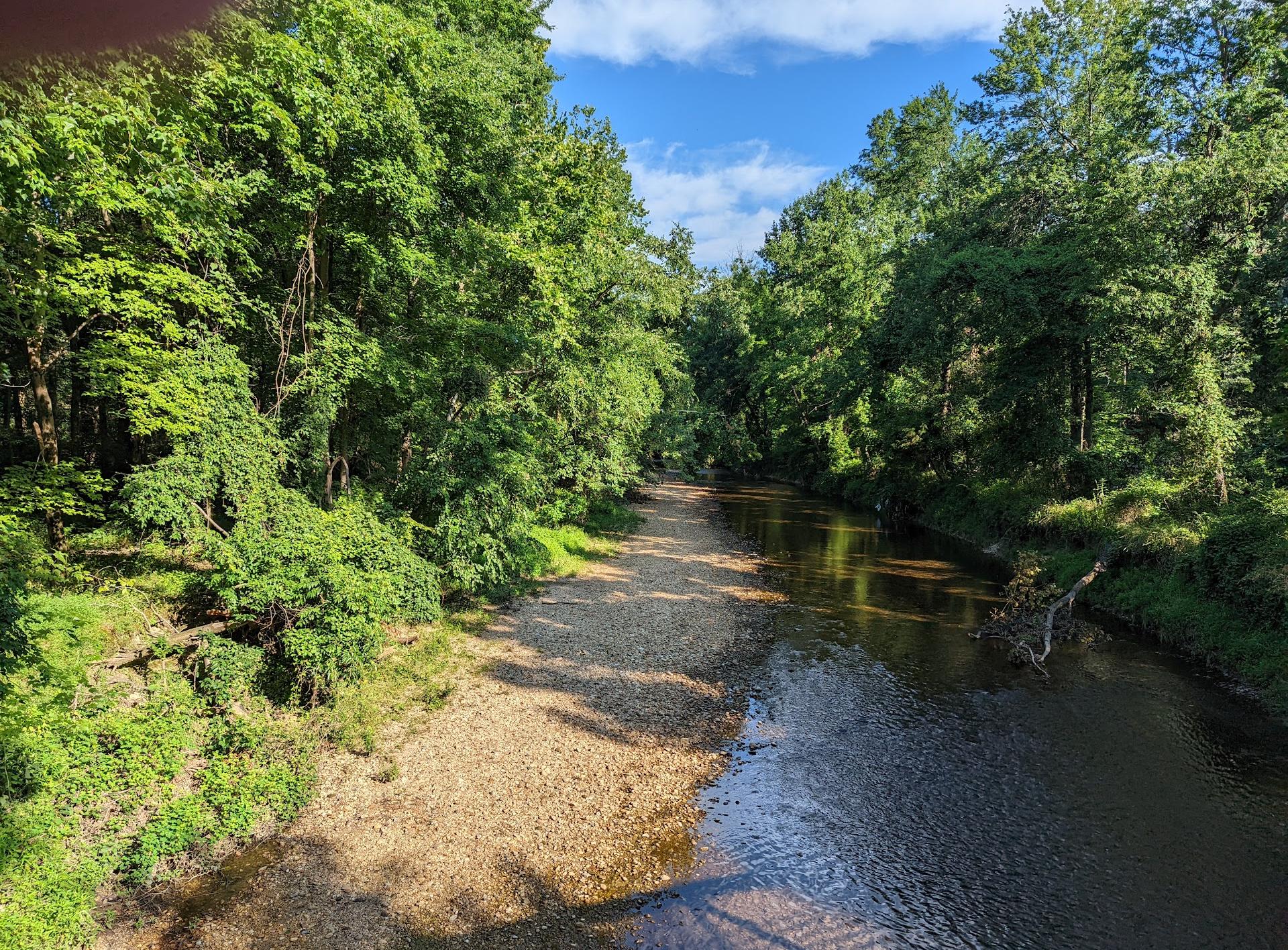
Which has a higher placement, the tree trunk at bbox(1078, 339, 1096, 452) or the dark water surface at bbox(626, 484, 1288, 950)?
the tree trunk at bbox(1078, 339, 1096, 452)

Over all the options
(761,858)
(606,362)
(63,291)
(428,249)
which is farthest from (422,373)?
(761,858)

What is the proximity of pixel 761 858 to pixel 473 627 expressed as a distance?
10.1 m

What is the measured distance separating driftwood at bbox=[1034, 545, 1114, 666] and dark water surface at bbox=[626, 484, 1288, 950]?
0.49 meters

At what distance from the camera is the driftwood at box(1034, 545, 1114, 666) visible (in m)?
15.6

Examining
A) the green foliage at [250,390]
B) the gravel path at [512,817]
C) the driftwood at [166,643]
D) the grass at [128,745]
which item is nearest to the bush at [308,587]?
the green foliage at [250,390]

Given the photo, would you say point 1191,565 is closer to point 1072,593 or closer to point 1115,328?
point 1072,593

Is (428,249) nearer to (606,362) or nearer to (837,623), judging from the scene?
(606,362)

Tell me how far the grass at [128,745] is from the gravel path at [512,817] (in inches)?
21.4

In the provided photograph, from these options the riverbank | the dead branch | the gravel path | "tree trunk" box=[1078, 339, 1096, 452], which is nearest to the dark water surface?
the gravel path

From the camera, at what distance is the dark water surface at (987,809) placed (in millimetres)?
7625

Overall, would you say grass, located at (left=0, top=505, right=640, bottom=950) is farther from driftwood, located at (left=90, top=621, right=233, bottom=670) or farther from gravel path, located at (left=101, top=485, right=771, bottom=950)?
gravel path, located at (left=101, top=485, right=771, bottom=950)

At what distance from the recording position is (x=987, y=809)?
A: 970 centimetres

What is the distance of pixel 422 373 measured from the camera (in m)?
13.9

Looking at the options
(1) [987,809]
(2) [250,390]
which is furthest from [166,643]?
(1) [987,809]
